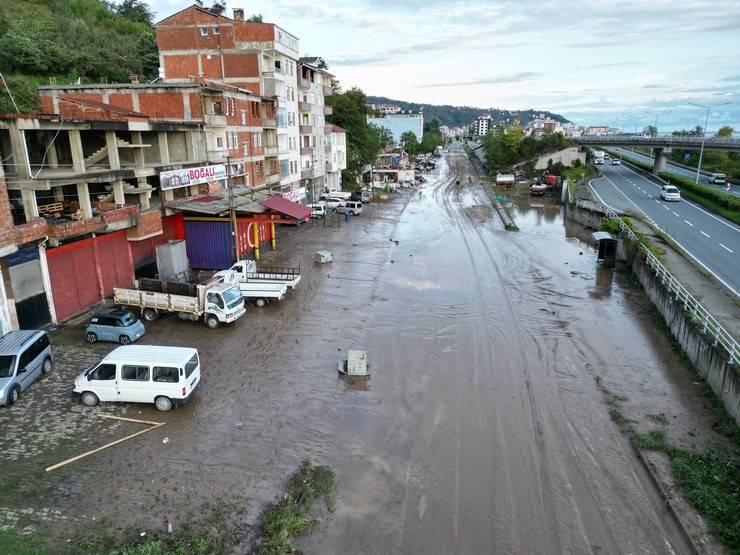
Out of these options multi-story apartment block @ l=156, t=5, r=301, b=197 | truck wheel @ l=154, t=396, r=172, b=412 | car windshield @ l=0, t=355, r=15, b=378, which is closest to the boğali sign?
multi-story apartment block @ l=156, t=5, r=301, b=197

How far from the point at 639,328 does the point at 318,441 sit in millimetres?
17199

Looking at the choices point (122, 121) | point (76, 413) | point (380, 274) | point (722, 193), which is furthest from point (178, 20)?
point (722, 193)

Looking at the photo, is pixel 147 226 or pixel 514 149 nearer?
pixel 147 226

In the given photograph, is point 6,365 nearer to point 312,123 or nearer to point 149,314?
point 149,314

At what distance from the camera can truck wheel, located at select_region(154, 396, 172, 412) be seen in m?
15.9

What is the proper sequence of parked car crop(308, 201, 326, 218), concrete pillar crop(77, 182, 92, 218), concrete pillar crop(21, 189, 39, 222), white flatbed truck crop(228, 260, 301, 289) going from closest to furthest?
1. concrete pillar crop(21, 189, 39, 222)
2. concrete pillar crop(77, 182, 92, 218)
3. white flatbed truck crop(228, 260, 301, 289)
4. parked car crop(308, 201, 326, 218)

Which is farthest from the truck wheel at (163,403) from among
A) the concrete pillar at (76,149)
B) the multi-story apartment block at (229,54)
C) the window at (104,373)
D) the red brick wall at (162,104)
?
the multi-story apartment block at (229,54)

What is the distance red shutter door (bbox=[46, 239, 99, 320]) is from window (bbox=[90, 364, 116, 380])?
8421 mm

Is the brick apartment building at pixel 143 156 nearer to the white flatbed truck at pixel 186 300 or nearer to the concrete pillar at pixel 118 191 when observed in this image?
the concrete pillar at pixel 118 191

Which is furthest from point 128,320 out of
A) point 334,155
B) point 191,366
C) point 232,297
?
point 334,155

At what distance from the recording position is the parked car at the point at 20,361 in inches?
631

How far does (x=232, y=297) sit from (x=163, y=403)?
7.98 metres

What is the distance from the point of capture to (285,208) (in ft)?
111

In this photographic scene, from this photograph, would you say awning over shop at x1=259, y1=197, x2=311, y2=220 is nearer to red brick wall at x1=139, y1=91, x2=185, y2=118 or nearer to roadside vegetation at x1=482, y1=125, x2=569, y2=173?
red brick wall at x1=139, y1=91, x2=185, y2=118
